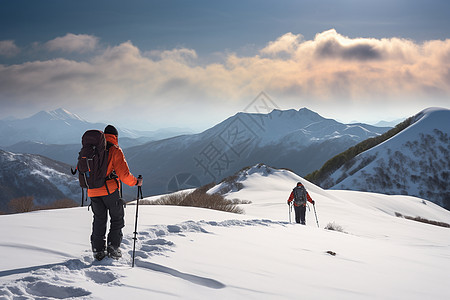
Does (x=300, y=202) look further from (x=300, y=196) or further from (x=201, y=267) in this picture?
(x=201, y=267)

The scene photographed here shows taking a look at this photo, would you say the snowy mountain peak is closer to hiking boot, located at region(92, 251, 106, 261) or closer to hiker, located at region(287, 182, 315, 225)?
hiker, located at region(287, 182, 315, 225)

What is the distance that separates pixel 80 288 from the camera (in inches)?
129

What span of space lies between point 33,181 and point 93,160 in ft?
651

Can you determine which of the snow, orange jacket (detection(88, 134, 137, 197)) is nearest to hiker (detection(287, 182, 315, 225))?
the snow

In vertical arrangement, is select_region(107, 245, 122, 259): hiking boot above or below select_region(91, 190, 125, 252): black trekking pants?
below

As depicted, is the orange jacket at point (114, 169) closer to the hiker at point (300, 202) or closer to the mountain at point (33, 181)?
the hiker at point (300, 202)

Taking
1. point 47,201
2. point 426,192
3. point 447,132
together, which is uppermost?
point 447,132

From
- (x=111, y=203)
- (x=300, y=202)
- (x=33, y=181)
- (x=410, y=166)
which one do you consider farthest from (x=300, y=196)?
(x=33, y=181)

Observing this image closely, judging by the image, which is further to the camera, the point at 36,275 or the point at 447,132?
the point at 447,132

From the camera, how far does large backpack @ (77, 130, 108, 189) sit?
14.7 ft

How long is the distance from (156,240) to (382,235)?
461 inches

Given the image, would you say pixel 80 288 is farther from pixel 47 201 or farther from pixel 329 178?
pixel 47 201

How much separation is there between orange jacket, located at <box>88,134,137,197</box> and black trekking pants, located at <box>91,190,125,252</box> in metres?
0.10

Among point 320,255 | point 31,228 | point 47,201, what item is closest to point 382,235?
point 320,255
